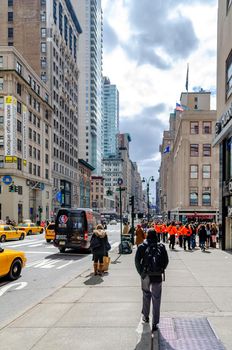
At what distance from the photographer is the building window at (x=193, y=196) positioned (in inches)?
2458

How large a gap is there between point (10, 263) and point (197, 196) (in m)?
53.7

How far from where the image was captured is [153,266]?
19.9 feet

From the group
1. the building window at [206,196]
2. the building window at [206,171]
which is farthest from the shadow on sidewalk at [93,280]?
the building window at [206,171]

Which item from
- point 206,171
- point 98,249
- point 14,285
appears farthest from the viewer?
point 206,171

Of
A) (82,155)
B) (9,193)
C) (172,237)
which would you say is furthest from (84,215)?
(82,155)

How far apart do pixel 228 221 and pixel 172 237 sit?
4.49 m

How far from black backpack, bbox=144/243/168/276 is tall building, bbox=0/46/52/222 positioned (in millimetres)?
42139

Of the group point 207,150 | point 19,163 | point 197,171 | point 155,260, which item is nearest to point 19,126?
point 19,163

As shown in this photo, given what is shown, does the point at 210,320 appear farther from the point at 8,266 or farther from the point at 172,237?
the point at 172,237

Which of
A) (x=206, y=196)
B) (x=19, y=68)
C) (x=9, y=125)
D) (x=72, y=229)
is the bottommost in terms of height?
(x=72, y=229)

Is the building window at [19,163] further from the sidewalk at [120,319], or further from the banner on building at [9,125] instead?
the sidewalk at [120,319]

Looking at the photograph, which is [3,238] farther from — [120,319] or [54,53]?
[54,53]

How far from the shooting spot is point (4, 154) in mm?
52094

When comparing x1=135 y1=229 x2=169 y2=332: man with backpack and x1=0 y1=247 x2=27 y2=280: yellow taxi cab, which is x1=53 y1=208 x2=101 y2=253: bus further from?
x1=135 y1=229 x2=169 y2=332: man with backpack
